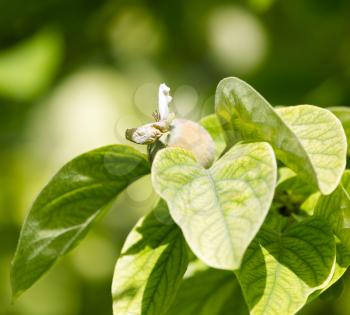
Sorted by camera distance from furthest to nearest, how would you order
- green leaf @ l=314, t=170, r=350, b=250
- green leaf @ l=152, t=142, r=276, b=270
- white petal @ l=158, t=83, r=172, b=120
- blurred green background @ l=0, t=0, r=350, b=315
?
1. blurred green background @ l=0, t=0, r=350, b=315
2. white petal @ l=158, t=83, r=172, b=120
3. green leaf @ l=314, t=170, r=350, b=250
4. green leaf @ l=152, t=142, r=276, b=270

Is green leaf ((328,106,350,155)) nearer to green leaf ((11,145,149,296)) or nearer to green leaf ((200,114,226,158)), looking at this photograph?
green leaf ((200,114,226,158))

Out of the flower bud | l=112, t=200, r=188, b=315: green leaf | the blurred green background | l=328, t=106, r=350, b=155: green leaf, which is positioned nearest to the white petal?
the flower bud

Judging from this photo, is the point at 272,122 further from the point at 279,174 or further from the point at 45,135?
the point at 45,135

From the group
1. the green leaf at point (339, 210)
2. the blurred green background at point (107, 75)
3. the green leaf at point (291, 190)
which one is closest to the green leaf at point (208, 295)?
the green leaf at point (291, 190)

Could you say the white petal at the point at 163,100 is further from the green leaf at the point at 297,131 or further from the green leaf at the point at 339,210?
the green leaf at the point at 339,210

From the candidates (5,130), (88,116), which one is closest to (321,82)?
(88,116)

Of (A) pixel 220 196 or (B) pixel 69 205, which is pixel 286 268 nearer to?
(A) pixel 220 196

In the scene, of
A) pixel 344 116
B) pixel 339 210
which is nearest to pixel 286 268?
pixel 339 210
